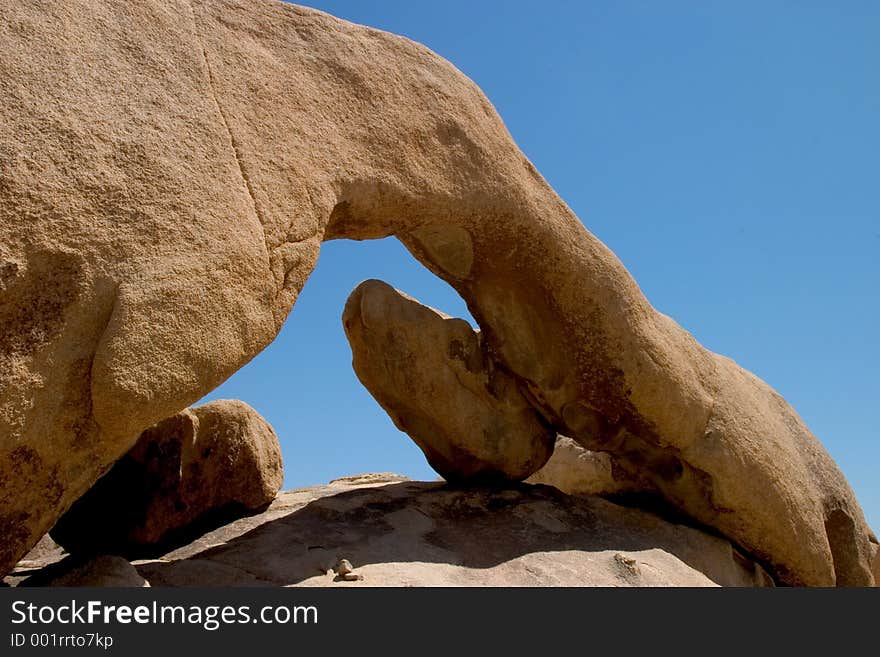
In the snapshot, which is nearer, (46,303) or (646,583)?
(46,303)

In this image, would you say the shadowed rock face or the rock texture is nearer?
the shadowed rock face

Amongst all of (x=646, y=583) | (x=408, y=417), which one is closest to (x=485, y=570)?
(x=646, y=583)

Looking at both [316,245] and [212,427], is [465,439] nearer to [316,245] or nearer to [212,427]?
[212,427]

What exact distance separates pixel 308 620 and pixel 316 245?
1.46 meters

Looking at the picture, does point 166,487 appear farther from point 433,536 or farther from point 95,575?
point 433,536

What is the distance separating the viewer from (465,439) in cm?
511

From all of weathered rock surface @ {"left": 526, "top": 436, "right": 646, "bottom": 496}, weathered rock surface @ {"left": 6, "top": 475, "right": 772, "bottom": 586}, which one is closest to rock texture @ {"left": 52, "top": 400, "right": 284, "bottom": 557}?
weathered rock surface @ {"left": 6, "top": 475, "right": 772, "bottom": 586}

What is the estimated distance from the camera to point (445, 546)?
441 centimetres

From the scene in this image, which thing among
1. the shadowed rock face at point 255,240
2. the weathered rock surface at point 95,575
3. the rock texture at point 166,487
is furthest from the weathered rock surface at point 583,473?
the weathered rock surface at point 95,575

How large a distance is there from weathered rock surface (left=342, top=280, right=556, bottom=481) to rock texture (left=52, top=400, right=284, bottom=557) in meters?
0.82

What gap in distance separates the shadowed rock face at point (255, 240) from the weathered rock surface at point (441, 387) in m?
0.16

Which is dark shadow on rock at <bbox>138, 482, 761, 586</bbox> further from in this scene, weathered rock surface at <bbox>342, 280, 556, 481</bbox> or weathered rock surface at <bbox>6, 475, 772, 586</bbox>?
weathered rock surface at <bbox>342, 280, 556, 481</bbox>

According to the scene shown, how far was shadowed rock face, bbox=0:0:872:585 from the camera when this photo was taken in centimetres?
288

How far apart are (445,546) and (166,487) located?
1.37m
